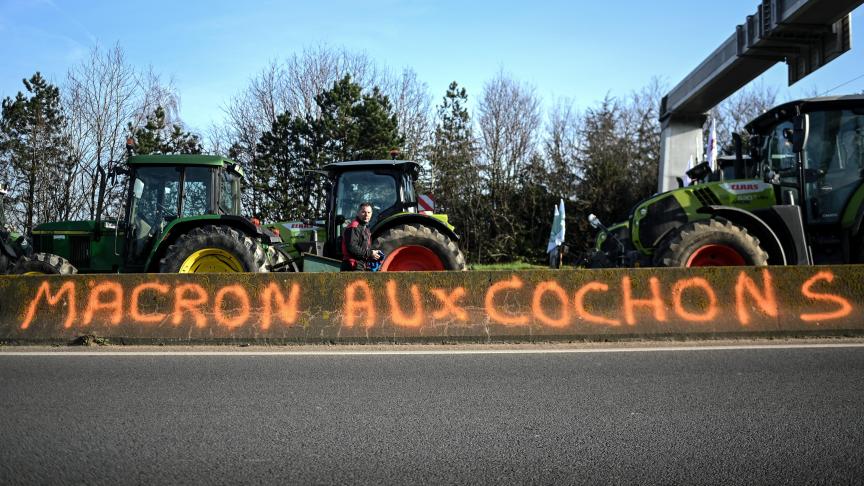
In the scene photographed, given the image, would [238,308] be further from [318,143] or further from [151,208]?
[318,143]

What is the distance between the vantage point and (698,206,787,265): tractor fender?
9.98m

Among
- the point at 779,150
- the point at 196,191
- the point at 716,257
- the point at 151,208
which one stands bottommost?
the point at 716,257

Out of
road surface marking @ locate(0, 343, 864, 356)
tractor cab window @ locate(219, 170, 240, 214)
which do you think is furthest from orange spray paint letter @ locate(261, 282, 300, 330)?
tractor cab window @ locate(219, 170, 240, 214)

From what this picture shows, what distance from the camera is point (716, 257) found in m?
10.0

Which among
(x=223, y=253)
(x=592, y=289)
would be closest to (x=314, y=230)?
(x=223, y=253)

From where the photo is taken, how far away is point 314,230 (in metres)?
12.6

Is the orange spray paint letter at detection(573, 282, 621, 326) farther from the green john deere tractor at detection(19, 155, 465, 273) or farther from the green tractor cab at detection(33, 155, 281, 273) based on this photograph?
the green tractor cab at detection(33, 155, 281, 273)

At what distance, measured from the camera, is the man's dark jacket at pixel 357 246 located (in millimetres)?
10094

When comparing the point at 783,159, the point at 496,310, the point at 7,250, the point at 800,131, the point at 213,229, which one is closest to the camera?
the point at 496,310

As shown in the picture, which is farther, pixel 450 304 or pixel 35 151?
pixel 35 151

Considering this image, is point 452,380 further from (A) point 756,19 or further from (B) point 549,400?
(A) point 756,19

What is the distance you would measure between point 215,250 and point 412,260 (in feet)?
9.79

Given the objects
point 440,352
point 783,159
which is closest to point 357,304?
point 440,352

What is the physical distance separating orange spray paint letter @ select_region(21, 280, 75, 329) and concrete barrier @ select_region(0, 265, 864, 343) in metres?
0.01
